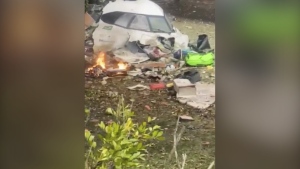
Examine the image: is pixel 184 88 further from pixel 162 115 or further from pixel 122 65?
pixel 122 65

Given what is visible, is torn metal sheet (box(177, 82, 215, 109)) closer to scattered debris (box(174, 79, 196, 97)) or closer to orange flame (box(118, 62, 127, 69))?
scattered debris (box(174, 79, 196, 97))

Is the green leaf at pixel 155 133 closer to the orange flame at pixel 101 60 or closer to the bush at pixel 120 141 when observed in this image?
the bush at pixel 120 141

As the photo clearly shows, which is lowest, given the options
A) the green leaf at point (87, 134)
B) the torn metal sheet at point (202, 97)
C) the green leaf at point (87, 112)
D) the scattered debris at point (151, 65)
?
the green leaf at point (87, 134)

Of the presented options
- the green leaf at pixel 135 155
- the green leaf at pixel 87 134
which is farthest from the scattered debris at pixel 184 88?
the green leaf at pixel 87 134

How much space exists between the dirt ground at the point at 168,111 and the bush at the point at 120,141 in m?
0.03

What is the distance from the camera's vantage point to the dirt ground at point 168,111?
5.60 feet

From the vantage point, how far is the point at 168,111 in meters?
1.73

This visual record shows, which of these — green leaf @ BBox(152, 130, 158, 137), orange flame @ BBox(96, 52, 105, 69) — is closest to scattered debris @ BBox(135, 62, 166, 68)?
orange flame @ BBox(96, 52, 105, 69)
